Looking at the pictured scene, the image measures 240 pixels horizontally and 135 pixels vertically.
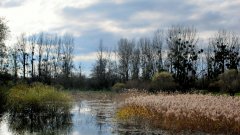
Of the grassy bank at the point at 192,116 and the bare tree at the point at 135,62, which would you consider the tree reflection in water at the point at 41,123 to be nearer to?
the grassy bank at the point at 192,116

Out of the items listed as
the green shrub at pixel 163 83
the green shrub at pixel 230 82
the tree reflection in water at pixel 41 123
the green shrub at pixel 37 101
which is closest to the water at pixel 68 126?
the tree reflection in water at pixel 41 123

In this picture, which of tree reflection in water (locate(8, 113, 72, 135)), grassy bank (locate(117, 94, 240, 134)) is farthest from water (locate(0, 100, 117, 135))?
grassy bank (locate(117, 94, 240, 134))

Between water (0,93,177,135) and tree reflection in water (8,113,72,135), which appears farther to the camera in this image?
tree reflection in water (8,113,72,135)

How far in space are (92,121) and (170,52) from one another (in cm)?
4448

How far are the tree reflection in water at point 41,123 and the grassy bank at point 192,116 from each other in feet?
11.0

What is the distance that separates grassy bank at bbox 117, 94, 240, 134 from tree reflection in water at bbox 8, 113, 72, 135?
3.35 m

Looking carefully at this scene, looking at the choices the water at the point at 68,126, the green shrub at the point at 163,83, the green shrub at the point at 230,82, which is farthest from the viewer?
the green shrub at the point at 163,83

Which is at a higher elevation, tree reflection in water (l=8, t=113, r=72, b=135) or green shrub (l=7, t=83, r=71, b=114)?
green shrub (l=7, t=83, r=71, b=114)

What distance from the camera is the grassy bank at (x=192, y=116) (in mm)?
17205

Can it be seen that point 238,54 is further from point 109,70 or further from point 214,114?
point 214,114

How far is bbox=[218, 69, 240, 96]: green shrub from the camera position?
45906 millimetres

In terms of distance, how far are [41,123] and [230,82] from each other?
28951 mm

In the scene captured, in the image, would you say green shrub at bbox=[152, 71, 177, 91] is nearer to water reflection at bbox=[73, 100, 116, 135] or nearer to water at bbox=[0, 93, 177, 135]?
water reflection at bbox=[73, 100, 116, 135]

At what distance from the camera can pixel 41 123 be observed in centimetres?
2352
